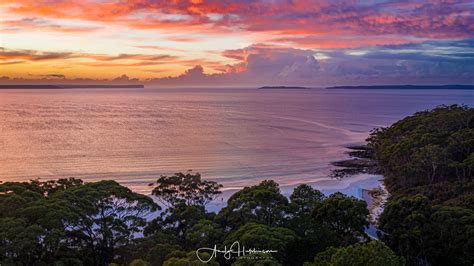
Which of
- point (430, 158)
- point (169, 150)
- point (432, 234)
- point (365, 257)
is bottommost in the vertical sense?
point (169, 150)

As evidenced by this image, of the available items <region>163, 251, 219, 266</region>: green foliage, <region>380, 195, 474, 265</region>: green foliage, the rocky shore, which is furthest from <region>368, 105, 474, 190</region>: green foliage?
<region>163, 251, 219, 266</region>: green foliage

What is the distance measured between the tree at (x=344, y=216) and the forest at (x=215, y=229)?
53 mm

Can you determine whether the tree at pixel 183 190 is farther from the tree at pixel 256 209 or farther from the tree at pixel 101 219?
the tree at pixel 256 209

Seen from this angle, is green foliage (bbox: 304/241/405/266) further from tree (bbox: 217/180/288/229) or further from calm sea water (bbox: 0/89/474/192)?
calm sea water (bbox: 0/89/474/192)

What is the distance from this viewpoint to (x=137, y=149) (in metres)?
68.1

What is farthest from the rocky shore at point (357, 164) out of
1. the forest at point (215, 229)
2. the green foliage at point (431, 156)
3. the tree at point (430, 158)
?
the forest at point (215, 229)

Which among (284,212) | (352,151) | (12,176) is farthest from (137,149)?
(284,212)

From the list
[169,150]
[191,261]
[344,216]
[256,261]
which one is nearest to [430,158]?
[344,216]

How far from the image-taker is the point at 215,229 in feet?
68.0

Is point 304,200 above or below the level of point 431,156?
above

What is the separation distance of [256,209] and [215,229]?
3.18 metres

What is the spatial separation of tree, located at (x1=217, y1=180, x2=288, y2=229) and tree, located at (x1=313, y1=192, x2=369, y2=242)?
2.07 meters

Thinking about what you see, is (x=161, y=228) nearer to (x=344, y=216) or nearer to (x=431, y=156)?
(x=344, y=216)

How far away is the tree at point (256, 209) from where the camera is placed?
2261 centimetres
